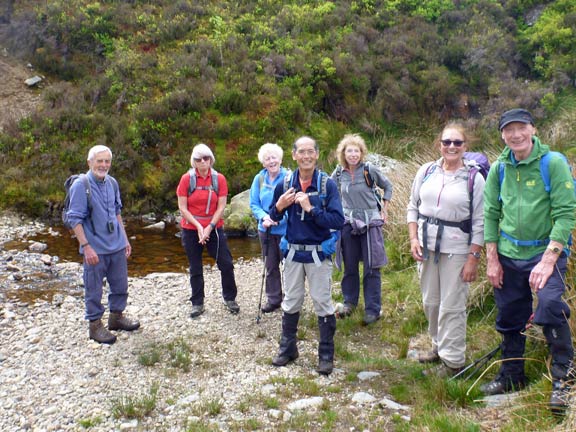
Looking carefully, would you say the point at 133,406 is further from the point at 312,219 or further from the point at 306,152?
the point at 306,152

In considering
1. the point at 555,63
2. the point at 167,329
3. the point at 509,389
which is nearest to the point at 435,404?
the point at 509,389

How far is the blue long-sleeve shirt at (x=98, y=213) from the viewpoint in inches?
215

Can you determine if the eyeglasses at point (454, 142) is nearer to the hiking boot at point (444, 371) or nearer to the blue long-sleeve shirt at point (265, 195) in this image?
the hiking boot at point (444, 371)

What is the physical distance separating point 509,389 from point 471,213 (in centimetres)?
149

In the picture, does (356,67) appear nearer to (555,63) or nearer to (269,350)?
(555,63)

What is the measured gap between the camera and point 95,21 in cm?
2028

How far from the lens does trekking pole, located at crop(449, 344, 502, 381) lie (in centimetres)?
441

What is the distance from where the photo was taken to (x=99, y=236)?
224 inches

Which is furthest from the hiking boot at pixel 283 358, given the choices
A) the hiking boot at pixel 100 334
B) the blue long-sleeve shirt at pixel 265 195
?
the hiking boot at pixel 100 334

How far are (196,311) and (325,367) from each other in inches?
92.2

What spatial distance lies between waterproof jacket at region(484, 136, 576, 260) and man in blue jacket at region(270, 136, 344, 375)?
1341mm

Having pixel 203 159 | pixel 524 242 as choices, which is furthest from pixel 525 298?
pixel 203 159

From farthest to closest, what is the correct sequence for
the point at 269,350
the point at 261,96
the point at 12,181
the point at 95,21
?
A: the point at 95,21 → the point at 261,96 → the point at 12,181 → the point at 269,350

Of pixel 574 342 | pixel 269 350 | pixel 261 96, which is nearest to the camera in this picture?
pixel 574 342
